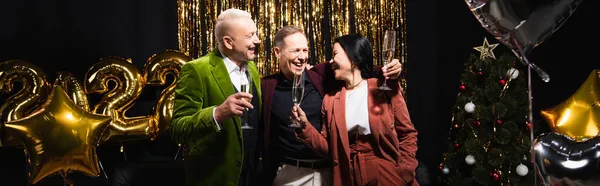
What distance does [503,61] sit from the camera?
5512 millimetres

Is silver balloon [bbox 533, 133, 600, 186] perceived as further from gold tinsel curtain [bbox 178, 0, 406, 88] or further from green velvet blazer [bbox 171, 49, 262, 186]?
gold tinsel curtain [bbox 178, 0, 406, 88]

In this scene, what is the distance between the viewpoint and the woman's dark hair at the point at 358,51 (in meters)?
3.15

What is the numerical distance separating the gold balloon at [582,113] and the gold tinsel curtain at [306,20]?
1767 millimetres

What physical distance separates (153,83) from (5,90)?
991mm

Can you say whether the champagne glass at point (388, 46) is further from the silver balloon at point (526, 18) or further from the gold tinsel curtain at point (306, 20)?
the gold tinsel curtain at point (306, 20)

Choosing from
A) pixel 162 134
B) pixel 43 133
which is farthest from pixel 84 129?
pixel 162 134

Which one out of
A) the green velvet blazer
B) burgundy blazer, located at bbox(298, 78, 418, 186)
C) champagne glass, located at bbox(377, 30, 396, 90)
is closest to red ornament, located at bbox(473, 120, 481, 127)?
burgundy blazer, located at bbox(298, 78, 418, 186)

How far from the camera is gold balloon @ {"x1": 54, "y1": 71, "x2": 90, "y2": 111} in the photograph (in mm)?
4664

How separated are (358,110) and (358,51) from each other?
0.93ft

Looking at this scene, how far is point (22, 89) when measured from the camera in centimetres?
461

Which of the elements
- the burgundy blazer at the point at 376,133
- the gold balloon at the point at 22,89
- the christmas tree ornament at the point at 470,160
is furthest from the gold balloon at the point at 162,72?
the christmas tree ornament at the point at 470,160

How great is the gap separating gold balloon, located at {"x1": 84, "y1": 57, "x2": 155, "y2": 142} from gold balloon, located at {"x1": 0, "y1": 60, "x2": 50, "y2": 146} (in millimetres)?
315

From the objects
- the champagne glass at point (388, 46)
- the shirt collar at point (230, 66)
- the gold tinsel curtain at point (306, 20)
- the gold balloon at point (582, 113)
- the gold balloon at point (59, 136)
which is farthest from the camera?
the gold tinsel curtain at point (306, 20)

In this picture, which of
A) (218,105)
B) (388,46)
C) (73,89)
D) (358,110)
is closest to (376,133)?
(358,110)
